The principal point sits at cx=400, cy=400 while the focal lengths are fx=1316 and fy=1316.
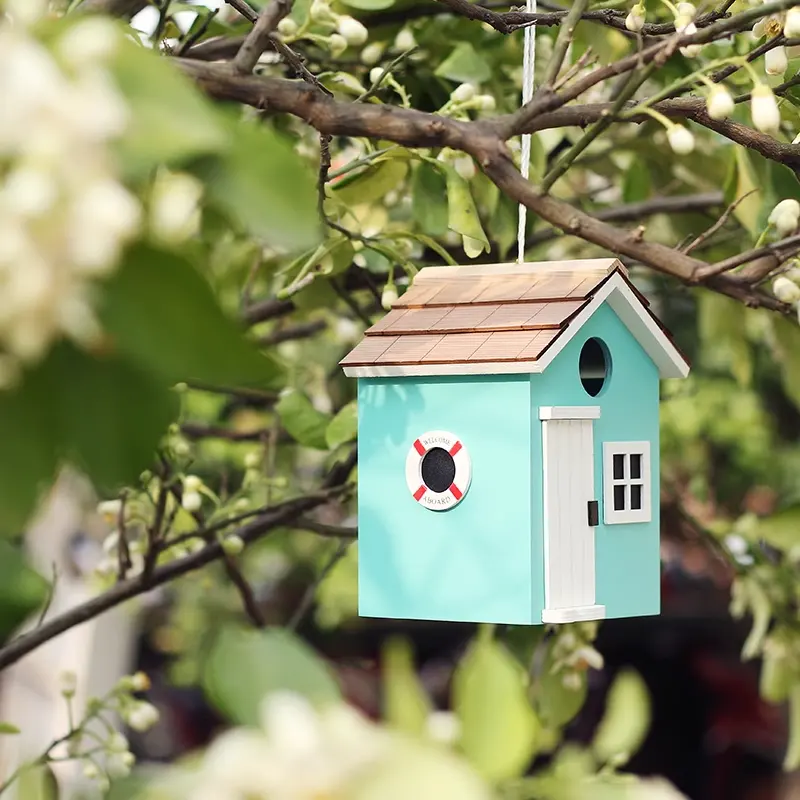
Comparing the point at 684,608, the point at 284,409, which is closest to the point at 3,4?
the point at 284,409

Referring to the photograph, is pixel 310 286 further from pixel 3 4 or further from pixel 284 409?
pixel 3 4

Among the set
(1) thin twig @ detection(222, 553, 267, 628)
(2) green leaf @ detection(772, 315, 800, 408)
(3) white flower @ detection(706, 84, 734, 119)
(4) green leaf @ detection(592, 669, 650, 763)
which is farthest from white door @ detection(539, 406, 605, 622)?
(2) green leaf @ detection(772, 315, 800, 408)

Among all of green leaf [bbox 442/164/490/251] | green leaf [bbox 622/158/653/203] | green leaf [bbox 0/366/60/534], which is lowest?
green leaf [bbox 0/366/60/534]

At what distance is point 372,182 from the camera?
4.83ft

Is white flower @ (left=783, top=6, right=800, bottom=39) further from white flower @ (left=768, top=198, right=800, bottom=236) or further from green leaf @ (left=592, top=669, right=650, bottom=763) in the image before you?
green leaf @ (left=592, top=669, right=650, bottom=763)

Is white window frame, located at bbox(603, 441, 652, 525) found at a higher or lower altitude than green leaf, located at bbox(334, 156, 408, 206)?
lower

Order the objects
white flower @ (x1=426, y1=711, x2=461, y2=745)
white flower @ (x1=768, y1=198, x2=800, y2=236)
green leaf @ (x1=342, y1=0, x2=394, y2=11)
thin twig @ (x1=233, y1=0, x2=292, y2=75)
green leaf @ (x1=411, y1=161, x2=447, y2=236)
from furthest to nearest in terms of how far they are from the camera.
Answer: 1. green leaf @ (x1=342, y1=0, x2=394, y2=11)
2. green leaf @ (x1=411, y1=161, x2=447, y2=236)
3. white flower @ (x1=768, y1=198, x2=800, y2=236)
4. thin twig @ (x1=233, y1=0, x2=292, y2=75)
5. white flower @ (x1=426, y1=711, x2=461, y2=745)

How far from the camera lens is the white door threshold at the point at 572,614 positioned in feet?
3.91

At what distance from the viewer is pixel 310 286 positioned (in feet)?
5.22

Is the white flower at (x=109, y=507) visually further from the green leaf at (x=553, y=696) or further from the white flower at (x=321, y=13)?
the white flower at (x=321, y=13)

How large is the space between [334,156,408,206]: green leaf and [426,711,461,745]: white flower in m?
0.90

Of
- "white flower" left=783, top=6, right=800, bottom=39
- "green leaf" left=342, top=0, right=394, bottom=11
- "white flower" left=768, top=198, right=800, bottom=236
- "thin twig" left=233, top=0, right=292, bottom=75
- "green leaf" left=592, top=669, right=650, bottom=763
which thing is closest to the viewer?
"green leaf" left=592, top=669, right=650, bottom=763

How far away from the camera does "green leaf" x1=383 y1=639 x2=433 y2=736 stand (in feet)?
1.83

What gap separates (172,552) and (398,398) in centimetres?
69
